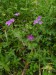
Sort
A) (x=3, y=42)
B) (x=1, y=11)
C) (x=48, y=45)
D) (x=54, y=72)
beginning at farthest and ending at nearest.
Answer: (x=1, y=11) → (x=3, y=42) → (x=48, y=45) → (x=54, y=72)

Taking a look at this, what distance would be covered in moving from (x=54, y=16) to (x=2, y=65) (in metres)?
0.72

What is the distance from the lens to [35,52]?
254 centimetres

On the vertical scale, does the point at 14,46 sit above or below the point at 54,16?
below

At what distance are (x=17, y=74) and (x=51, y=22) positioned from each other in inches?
24.4

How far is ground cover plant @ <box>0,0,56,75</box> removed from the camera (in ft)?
8.21

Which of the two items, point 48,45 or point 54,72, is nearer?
point 54,72

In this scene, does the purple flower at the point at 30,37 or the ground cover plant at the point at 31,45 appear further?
the purple flower at the point at 30,37

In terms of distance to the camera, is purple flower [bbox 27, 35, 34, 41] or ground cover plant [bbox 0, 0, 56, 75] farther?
purple flower [bbox 27, 35, 34, 41]

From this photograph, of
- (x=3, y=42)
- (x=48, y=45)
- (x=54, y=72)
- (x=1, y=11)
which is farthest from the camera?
(x=1, y=11)

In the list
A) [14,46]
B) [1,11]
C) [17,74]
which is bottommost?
[17,74]

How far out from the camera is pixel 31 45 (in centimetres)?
256

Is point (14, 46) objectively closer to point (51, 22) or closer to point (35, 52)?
point (35, 52)

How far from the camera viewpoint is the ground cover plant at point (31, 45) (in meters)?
2.50

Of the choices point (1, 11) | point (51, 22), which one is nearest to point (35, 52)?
point (51, 22)
